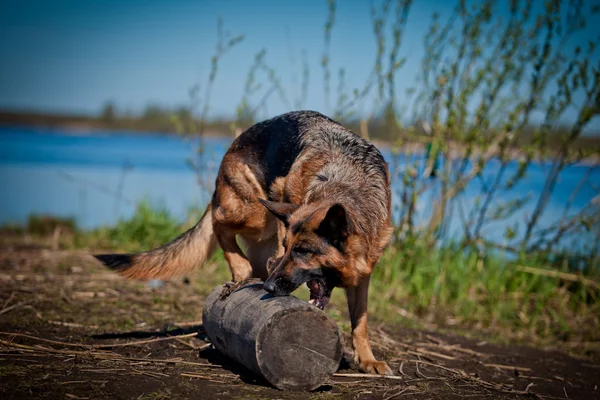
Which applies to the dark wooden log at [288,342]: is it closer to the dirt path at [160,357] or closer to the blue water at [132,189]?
the dirt path at [160,357]

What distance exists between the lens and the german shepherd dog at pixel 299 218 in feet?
14.3

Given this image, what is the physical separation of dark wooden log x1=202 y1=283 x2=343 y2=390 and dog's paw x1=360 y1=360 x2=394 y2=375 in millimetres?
845

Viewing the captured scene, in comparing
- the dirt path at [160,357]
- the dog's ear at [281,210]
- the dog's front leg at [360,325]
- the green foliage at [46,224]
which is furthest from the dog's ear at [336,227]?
the green foliage at [46,224]

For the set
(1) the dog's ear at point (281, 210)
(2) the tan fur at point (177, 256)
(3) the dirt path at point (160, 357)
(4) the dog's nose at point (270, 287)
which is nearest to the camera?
(3) the dirt path at point (160, 357)

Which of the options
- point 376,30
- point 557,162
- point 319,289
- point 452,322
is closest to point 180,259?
point 319,289

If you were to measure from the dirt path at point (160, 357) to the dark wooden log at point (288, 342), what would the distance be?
14cm

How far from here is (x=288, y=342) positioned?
13.5 ft

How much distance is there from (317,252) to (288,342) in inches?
26.1

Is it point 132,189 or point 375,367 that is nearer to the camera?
point 375,367

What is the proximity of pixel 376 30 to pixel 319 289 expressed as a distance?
20.0 ft

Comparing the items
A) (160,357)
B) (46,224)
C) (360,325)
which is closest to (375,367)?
(360,325)

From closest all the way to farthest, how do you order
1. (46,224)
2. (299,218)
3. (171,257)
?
(299,218) < (171,257) < (46,224)

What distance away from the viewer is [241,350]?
4.30 meters

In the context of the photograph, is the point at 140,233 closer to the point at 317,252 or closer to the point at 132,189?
the point at 317,252
